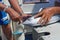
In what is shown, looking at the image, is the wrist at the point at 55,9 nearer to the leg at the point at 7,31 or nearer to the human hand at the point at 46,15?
the human hand at the point at 46,15

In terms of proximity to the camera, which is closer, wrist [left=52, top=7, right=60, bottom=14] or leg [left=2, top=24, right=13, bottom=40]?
wrist [left=52, top=7, right=60, bottom=14]

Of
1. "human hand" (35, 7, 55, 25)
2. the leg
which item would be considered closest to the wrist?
"human hand" (35, 7, 55, 25)

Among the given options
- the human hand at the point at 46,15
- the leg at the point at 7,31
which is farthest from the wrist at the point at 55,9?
the leg at the point at 7,31

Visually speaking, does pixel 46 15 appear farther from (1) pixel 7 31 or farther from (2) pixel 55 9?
(1) pixel 7 31

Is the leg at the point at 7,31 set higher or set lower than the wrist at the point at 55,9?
lower

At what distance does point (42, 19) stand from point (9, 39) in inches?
43.4

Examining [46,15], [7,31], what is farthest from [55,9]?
[7,31]

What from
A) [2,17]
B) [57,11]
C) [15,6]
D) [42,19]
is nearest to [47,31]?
[42,19]

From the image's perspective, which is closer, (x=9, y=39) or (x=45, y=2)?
(x=9, y=39)

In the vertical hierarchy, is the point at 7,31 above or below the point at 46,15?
below

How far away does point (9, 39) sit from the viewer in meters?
2.18

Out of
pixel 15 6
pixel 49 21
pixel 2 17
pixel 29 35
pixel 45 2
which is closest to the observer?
pixel 49 21

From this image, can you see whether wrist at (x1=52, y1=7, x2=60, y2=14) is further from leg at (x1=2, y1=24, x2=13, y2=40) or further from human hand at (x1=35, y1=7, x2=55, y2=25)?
leg at (x1=2, y1=24, x2=13, y2=40)

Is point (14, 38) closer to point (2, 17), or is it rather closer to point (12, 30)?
point (12, 30)
